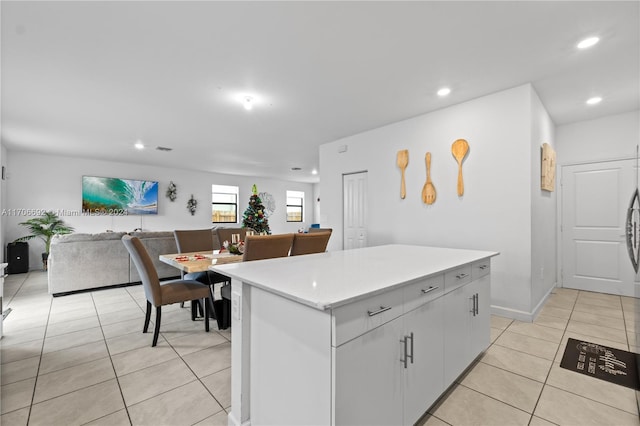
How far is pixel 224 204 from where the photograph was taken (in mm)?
9438

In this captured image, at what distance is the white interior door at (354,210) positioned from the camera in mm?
4809

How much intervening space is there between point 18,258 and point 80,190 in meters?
1.88

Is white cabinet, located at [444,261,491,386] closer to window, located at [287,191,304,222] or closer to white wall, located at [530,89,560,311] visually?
white wall, located at [530,89,560,311]

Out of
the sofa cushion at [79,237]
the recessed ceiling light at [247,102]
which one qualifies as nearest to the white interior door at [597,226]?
the recessed ceiling light at [247,102]

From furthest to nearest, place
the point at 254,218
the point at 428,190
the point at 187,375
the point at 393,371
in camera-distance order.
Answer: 1. the point at 254,218
2. the point at 428,190
3. the point at 187,375
4. the point at 393,371

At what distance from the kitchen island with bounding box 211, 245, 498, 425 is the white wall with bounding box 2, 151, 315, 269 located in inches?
293

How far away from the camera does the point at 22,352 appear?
2383 millimetres

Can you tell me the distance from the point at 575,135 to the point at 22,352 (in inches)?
283

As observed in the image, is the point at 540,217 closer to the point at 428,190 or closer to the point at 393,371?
the point at 428,190

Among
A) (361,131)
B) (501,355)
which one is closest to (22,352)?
(501,355)

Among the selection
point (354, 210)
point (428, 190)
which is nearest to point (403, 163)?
point (428, 190)

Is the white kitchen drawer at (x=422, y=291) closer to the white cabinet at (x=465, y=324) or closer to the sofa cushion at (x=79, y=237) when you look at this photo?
the white cabinet at (x=465, y=324)

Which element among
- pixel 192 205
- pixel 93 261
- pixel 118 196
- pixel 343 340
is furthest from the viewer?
pixel 192 205

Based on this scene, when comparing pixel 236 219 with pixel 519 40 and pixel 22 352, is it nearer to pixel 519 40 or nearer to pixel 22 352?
pixel 22 352
